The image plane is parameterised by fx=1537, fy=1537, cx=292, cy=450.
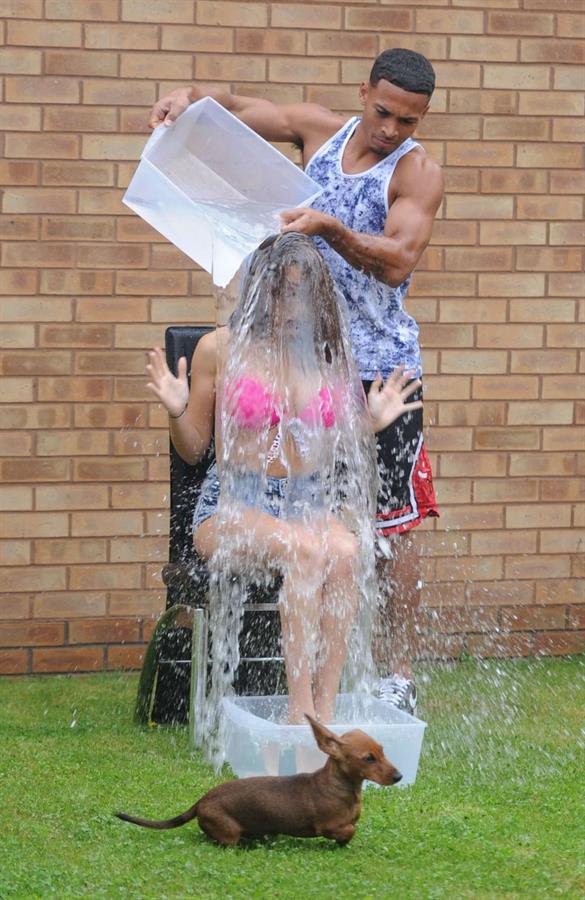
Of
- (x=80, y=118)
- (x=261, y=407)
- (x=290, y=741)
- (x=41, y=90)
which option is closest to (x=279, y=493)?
(x=261, y=407)

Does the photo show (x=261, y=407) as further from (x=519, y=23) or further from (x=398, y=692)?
(x=519, y=23)

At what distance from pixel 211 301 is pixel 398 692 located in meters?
2.00

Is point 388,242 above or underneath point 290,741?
above

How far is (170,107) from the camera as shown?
4684 millimetres

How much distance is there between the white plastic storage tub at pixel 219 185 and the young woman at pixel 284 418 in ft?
0.40

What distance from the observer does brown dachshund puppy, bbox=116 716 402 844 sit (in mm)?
3479

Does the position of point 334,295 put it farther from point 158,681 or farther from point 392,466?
point 158,681

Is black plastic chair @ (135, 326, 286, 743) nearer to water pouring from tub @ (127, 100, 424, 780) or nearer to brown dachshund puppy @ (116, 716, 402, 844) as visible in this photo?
water pouring from tub @ (127, 100, 424, 780)

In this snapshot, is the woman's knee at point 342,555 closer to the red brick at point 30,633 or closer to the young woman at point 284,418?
the young woman at point 284,418

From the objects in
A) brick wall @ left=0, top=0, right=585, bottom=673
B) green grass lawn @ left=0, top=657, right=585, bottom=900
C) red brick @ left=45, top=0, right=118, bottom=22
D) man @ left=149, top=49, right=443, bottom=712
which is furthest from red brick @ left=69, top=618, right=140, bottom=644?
red brick @ left=45, top=0, right=118, bottom=22

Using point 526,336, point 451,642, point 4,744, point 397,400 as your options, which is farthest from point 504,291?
point 4,744

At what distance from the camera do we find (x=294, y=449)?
458cm

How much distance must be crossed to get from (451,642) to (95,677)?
1475 mm

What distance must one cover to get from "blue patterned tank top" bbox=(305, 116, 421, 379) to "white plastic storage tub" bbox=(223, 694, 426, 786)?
1.13 metres
